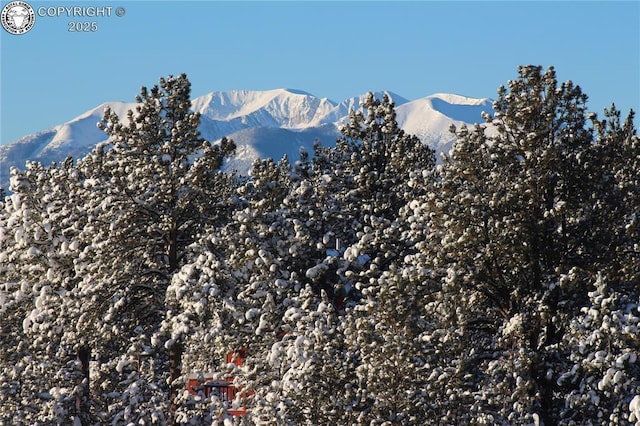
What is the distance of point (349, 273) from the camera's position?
2673 cm

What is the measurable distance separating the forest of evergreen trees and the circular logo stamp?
6165 mm

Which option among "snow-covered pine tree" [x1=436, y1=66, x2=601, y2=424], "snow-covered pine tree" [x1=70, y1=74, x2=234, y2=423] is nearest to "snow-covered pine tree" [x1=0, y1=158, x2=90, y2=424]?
"snow-covered pine tree" [x1=70, y1=74, x2=234, y2=423]

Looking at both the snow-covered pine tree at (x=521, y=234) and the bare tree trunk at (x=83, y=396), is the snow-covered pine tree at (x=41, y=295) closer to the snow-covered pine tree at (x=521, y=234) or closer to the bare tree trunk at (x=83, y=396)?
the bare tree trunk at (x=83, y=396)

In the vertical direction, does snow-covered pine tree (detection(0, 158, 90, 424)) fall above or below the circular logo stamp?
below

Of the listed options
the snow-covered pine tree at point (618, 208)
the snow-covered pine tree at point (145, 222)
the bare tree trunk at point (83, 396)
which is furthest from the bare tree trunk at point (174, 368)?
the snow-covered pine tree at point (618, 208)

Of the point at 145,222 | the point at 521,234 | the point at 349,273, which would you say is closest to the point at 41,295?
the point at 145,222

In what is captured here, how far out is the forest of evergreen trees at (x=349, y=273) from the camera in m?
24.0

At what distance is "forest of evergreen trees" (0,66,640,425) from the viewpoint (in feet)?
78.6

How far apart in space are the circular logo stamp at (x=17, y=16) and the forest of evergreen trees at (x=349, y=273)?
6.17m

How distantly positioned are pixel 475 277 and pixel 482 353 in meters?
2.09

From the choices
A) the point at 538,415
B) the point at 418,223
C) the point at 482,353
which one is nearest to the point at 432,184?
the point at 418,223

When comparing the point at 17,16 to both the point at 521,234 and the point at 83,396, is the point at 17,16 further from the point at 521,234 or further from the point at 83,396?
the point at 521,234

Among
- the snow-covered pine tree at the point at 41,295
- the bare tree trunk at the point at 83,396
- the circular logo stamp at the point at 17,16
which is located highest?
the circular logo stamp at the point at 17,16

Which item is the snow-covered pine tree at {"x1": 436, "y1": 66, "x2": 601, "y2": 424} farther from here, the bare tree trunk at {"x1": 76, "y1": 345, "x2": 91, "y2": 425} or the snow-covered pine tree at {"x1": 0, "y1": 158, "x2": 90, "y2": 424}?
the bare tree trunk at {"x1": 76, "y1": 345, "x2": 91, "y2": 425}
